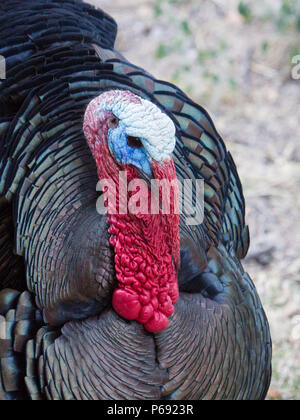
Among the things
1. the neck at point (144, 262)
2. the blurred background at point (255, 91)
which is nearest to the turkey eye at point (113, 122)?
the neck at point (144, 262)

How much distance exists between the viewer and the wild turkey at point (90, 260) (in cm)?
190

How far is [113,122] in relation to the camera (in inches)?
72.9

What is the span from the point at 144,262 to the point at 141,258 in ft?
0.05

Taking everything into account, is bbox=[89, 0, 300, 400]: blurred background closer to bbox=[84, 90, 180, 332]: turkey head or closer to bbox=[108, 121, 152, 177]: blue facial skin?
bbox=[84, 90, 180, 332]: turkey head

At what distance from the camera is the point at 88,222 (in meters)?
1.97

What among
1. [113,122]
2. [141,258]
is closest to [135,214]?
[141,258]

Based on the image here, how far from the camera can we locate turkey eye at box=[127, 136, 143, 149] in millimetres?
1785

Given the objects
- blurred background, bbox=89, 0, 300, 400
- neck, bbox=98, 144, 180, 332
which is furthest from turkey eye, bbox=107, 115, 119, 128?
blurred background, bbox=89, 0, 300, 400

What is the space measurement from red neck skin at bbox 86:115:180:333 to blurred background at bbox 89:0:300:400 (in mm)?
1408

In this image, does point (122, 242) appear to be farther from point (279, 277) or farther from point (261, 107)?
point (261, 107)

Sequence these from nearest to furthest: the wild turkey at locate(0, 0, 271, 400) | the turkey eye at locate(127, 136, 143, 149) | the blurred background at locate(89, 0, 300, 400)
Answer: the turkey eye at locate(127, 136, 143, 149) < the wild turkey at locate(0, 0, 271, 400) < the blurred background at locate(89, 0, 300, 400)

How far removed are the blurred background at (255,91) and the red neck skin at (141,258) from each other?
4.62 ft

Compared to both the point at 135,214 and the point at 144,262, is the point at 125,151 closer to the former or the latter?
the point at 135,214

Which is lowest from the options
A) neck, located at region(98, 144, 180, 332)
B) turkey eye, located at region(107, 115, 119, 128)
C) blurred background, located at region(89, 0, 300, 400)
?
neck, located at region(98, 144, 180, 332)
